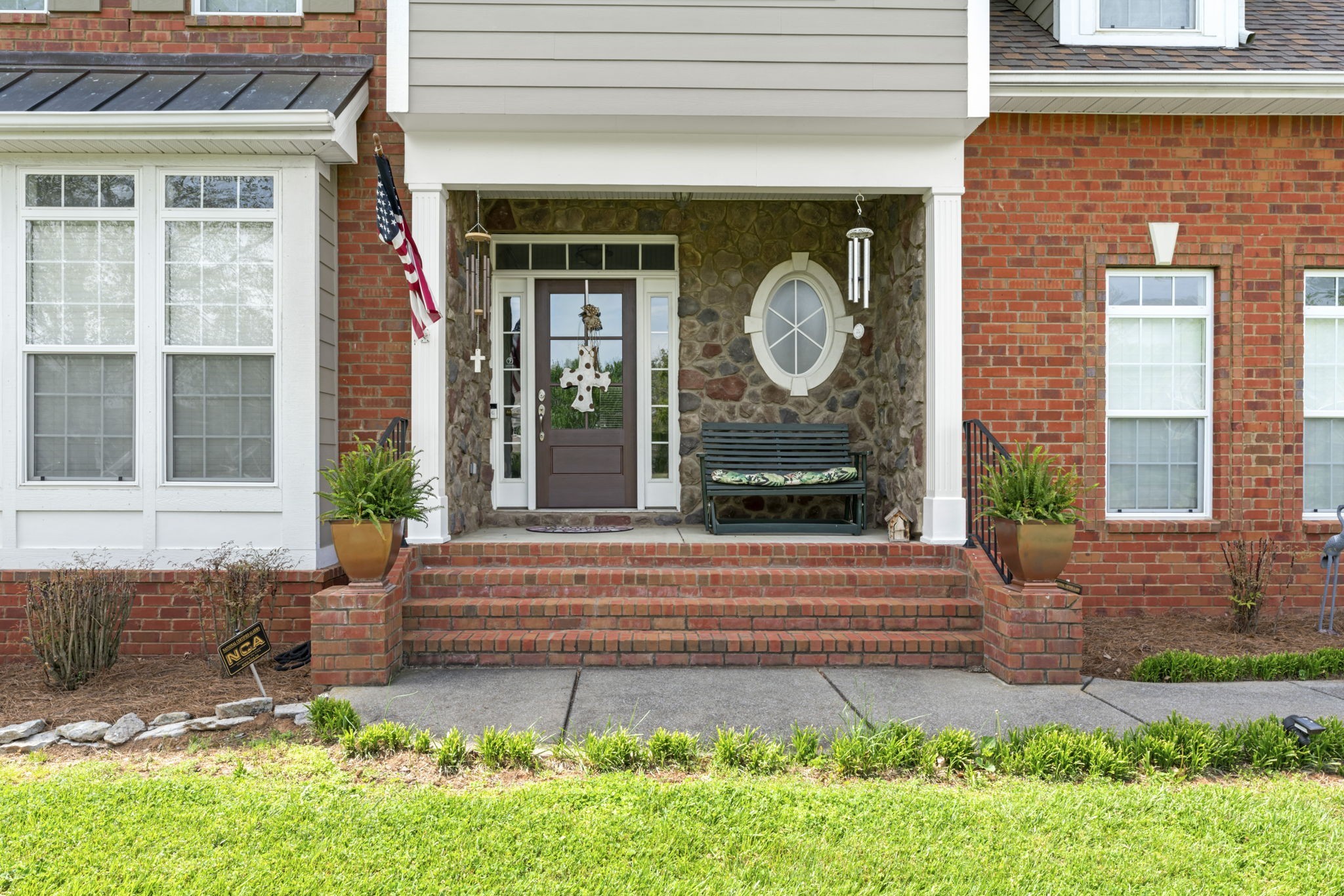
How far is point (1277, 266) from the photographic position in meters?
6.20

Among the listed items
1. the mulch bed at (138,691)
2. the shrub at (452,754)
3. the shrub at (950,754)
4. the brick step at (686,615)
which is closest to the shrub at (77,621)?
the mulch bed at (138,691)

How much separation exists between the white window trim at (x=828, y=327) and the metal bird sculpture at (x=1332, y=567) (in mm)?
3664

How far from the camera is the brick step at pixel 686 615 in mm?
5125

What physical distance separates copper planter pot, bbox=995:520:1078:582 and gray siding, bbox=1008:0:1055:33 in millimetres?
4135

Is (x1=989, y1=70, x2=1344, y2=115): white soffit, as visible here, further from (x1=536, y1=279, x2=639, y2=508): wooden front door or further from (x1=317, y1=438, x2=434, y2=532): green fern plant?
(x1=317, y1=438, x2=434, y2=532): green fern plant

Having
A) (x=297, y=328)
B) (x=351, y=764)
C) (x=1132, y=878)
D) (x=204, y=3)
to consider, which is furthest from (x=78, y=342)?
(x=1132, y=878)

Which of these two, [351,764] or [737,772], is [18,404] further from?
[737,772]

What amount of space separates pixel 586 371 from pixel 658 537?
2001 mm

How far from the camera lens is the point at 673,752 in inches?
138

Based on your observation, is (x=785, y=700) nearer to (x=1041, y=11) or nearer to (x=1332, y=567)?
(x=1332, y=567)

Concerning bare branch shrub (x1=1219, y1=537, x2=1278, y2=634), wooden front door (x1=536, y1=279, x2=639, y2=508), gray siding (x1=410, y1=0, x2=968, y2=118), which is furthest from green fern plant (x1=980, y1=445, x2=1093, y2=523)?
wooden front door (x1=536, y1=279, x2=639, y2=508)

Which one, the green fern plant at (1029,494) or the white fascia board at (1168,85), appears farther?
the white fascia board at (1168,85)

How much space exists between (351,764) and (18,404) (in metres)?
3.68

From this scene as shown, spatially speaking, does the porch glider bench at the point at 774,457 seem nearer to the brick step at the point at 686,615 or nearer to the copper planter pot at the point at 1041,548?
the brick step at the point at 686,615
